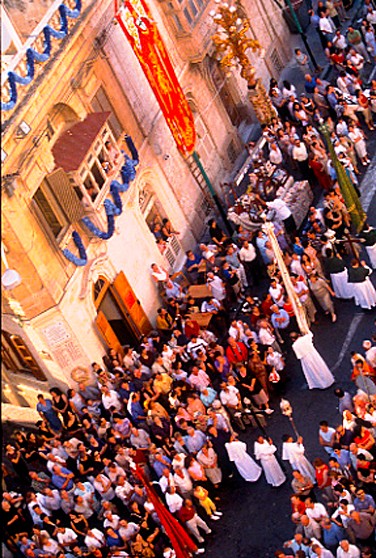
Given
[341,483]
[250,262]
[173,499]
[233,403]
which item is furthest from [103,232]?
[341,483]

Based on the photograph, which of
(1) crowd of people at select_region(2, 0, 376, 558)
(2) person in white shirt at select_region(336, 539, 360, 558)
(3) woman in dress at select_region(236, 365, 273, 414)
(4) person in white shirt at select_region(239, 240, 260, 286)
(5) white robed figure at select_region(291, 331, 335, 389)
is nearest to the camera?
(2) person in white shirt at select_region(336, 539, 360, 558)

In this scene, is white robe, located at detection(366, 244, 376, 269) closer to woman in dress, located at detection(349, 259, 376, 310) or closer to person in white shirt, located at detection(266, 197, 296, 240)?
woman in dress, located at detection(349, 259, 376, 310)

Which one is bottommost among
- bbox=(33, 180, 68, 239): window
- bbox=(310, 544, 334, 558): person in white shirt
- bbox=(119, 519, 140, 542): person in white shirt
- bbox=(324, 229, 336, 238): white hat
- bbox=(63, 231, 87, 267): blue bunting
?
bbox=(310, 544, 334, 558): person in white shirt

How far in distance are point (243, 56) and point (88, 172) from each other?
842 centimetres

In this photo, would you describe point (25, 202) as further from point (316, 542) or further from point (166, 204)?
point (316, 542)

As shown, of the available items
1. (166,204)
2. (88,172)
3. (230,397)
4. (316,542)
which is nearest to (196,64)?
(166,204)

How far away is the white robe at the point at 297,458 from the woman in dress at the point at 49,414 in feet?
23.1

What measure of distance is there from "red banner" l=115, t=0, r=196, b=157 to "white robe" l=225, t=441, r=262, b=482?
38.0ft

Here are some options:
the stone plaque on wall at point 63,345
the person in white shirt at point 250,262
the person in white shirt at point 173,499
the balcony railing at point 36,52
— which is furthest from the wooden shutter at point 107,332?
the person in white shirt at point 173,499

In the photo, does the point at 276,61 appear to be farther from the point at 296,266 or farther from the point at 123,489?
the point at 123,489

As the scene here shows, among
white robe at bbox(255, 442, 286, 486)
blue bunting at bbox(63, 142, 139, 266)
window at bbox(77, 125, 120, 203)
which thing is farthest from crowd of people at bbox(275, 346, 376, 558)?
window at bbox(77, 125, 120, 203)

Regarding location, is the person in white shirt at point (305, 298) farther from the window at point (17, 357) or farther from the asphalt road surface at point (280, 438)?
the window at point (17, 357)

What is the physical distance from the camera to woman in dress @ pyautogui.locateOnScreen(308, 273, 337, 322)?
126ft

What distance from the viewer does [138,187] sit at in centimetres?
4247
